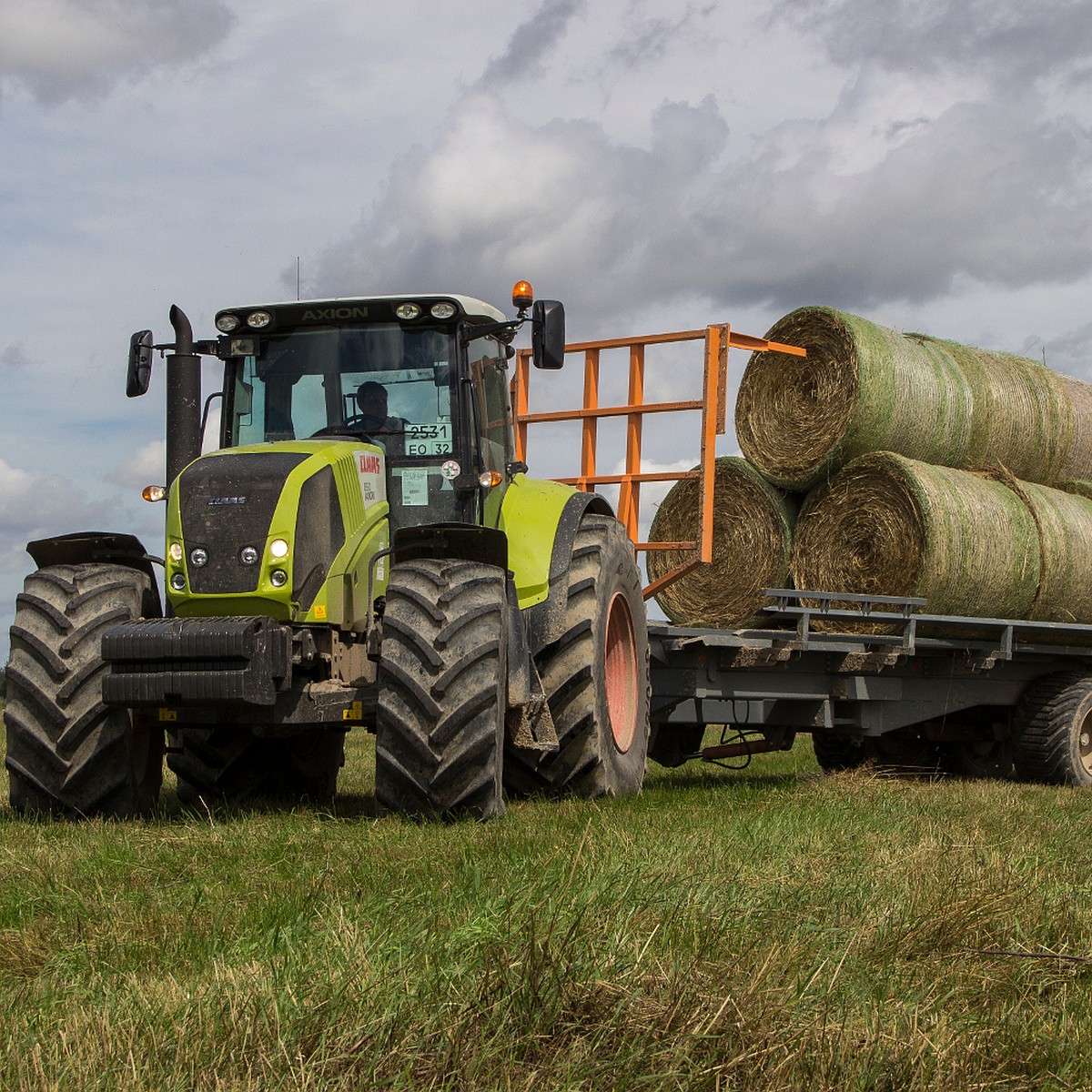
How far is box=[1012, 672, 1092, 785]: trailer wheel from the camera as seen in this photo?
430 inches

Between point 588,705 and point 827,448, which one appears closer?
point 588,705

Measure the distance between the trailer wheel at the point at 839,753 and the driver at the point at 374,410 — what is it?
5.48 meters

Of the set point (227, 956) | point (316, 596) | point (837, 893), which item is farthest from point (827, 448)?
point (227, 956)

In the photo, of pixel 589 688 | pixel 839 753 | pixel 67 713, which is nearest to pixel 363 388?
pixel 589 688

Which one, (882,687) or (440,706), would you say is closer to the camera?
(440,706)

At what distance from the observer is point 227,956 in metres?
3.51

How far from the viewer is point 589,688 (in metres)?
7.16

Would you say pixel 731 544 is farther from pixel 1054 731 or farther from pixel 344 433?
pixel 344 433

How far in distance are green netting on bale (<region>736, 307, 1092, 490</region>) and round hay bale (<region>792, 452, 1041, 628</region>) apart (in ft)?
0.72

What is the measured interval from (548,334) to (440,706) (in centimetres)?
193

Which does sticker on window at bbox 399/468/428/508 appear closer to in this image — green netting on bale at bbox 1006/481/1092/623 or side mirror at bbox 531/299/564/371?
side mirror at bbox 531/299/564/371

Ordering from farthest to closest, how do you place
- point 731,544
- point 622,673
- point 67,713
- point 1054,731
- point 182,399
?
point 1054,731 → point 731,544 → point 622,673 → point 182,399 → point 67,713

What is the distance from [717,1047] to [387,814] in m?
3.48

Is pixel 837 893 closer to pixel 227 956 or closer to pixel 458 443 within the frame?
pixel 227 956
